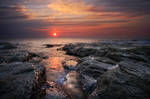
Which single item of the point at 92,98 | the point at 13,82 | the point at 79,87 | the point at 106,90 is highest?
the point at 13,82

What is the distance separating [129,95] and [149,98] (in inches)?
18.8

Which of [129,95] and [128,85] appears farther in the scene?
[128,85]

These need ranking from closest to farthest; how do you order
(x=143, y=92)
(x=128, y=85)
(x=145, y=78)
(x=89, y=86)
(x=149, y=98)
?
(x=149, y=98) → (x=143, y=92) → (x=128, y=85) → (x=145, y=78) → (x=89, y=86)

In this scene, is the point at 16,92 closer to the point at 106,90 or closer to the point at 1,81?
the point at 1,81

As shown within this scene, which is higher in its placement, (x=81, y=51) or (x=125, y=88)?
(x=125, y=88)

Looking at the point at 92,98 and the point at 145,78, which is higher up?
the point at 145,78

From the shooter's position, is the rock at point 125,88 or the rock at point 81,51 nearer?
the rock at point 125,88

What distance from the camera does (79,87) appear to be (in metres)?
3.96

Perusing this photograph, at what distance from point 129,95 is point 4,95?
140 inches

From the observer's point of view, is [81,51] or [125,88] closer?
[125,88]

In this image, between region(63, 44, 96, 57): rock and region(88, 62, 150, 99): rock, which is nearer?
region(88, 62, 150, 99): rock

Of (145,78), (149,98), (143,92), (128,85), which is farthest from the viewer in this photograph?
(145,78)

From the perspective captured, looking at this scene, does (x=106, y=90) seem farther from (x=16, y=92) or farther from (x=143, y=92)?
(x=16, y=92)

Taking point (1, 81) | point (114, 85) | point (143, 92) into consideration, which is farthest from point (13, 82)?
point (143, 92)
